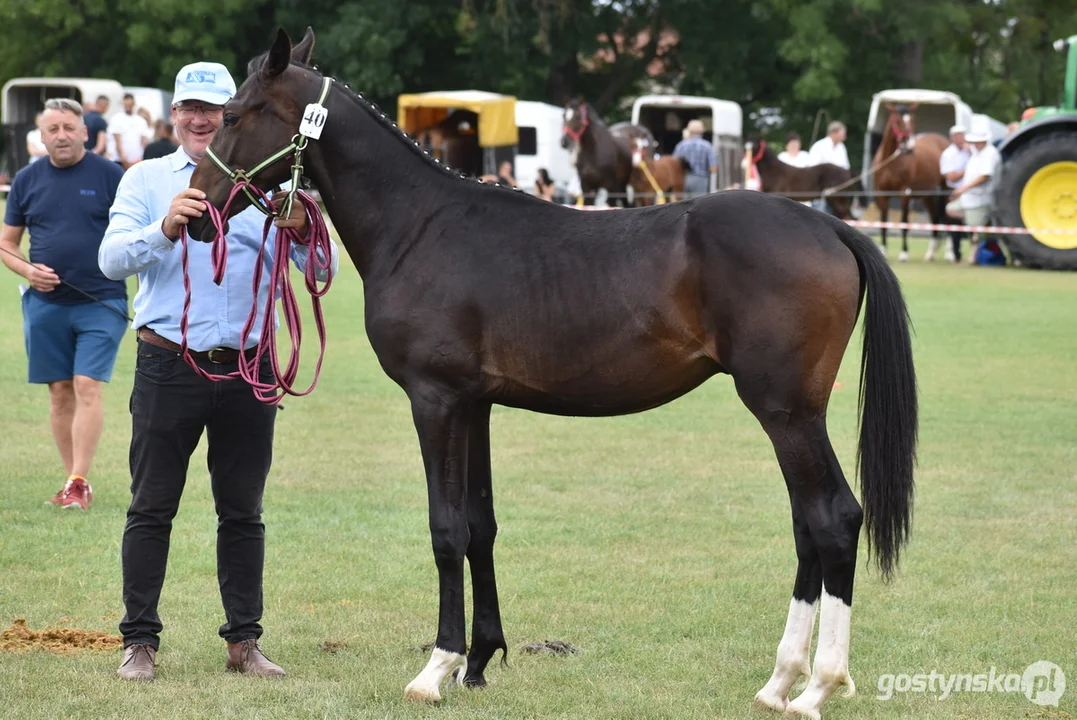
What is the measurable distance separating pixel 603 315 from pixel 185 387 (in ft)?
5.06

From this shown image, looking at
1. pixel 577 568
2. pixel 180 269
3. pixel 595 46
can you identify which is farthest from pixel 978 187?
pixel 595 46

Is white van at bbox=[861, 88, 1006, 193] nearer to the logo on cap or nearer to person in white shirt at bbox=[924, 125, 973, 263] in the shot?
person in white shirt at bbox=[924, 125, 973, 263]

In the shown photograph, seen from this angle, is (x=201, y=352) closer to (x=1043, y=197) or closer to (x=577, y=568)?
(x=577, y=568)

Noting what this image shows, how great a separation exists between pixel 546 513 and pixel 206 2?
34.3 m

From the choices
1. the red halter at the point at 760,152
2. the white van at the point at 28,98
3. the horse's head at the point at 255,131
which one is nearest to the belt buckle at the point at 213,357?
the horse's head at the point at 255,131

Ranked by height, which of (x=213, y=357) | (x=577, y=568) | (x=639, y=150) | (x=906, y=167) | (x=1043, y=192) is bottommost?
(x=577, y=568)

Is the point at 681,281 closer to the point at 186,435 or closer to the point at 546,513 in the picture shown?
the point at 186,435

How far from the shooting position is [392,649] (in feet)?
17.2

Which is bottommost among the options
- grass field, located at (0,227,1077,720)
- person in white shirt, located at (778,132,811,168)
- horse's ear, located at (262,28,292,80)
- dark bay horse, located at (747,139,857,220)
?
grass field, located at (0,227,1077,720)

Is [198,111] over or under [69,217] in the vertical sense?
over

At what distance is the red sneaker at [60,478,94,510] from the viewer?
7.34m

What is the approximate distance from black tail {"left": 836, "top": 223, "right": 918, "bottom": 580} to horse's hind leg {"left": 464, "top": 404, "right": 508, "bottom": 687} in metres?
1.34

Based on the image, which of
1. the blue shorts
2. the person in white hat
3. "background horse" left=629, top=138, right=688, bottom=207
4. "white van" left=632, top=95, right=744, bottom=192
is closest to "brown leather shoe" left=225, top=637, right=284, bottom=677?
the blue shorts

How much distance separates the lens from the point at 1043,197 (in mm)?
19859
